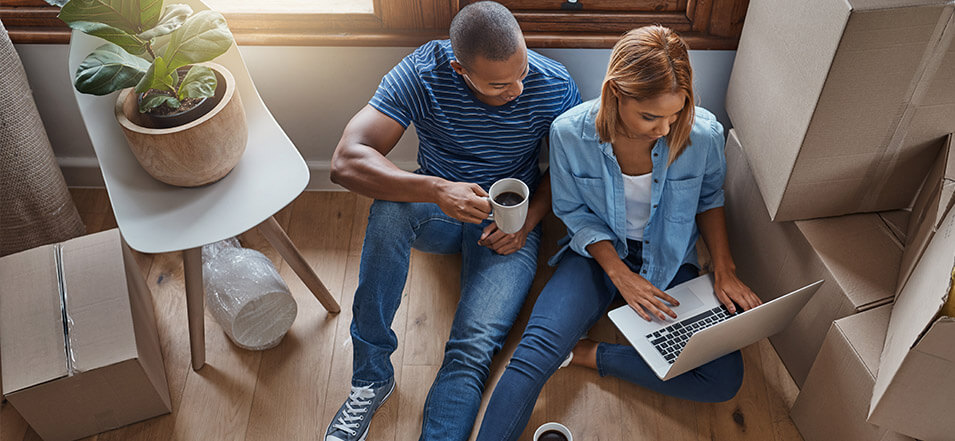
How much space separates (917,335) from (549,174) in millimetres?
862

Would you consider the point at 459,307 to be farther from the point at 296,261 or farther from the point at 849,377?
the point at 849,377

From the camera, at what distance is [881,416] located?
1.29 meters

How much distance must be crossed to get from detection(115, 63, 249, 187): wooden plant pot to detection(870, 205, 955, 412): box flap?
3.98ft

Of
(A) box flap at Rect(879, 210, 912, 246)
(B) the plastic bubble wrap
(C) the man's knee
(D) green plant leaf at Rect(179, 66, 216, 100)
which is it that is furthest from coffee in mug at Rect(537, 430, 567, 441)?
(D) green plant leaf at Rect(179, 66, 216, 100)

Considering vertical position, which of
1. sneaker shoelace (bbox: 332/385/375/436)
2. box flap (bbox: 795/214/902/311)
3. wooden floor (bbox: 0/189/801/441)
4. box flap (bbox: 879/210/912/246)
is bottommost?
wooden floor (bbox: 0/189/801/441)

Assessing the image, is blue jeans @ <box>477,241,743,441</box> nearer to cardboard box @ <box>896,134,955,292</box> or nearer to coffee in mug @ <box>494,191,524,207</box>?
coffee in mug @ <box>494,191,524,207</box>

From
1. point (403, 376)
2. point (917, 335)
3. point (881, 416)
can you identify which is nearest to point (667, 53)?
point (917, 335)

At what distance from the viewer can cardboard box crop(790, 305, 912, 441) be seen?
1.40 meters

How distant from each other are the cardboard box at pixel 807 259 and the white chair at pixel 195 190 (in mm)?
988

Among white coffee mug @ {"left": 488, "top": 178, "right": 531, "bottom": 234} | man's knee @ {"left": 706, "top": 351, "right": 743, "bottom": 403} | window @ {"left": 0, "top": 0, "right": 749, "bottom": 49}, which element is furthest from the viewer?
window @ {"left": 0, "top": 0, "right": 749, "bottom": 49}

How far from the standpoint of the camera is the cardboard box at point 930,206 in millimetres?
1300

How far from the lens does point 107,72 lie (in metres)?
1.35

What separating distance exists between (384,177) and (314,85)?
0.51 meters

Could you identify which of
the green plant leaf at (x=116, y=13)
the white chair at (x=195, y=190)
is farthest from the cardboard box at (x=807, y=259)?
the green plant leaf at (x=116, y=13)
